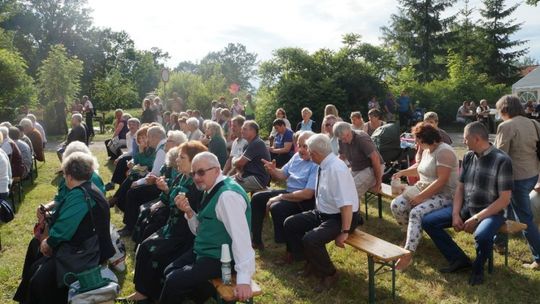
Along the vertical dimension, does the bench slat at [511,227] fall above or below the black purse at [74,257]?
below

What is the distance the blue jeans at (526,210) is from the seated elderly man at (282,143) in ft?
13.7

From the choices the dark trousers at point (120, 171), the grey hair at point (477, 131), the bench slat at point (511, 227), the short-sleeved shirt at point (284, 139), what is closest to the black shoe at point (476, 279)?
the bench slat at point (511, 227)

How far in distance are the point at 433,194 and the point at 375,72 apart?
15.3 metres

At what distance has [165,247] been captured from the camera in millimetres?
4016

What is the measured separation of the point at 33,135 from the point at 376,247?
904 centimetres

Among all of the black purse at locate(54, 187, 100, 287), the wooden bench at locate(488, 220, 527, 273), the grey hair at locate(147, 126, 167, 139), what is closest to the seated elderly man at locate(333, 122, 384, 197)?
the wooden bench at locate(488, 220, 527, 273)

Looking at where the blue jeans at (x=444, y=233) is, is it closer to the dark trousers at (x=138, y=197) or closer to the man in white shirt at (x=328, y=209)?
the man in white shirt at (x=328, y=209)

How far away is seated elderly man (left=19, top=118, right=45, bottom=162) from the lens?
33.1 ft

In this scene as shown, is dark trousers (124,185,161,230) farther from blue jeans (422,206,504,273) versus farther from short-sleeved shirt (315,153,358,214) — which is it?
blue jeans (422,206,504,273)

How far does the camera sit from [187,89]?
79.8 ft

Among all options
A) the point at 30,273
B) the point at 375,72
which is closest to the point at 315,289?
the point at 30,273

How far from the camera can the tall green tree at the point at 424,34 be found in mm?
34594

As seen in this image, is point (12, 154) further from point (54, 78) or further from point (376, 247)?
point (54, 78)

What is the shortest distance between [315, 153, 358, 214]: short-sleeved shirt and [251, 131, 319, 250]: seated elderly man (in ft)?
2.07
